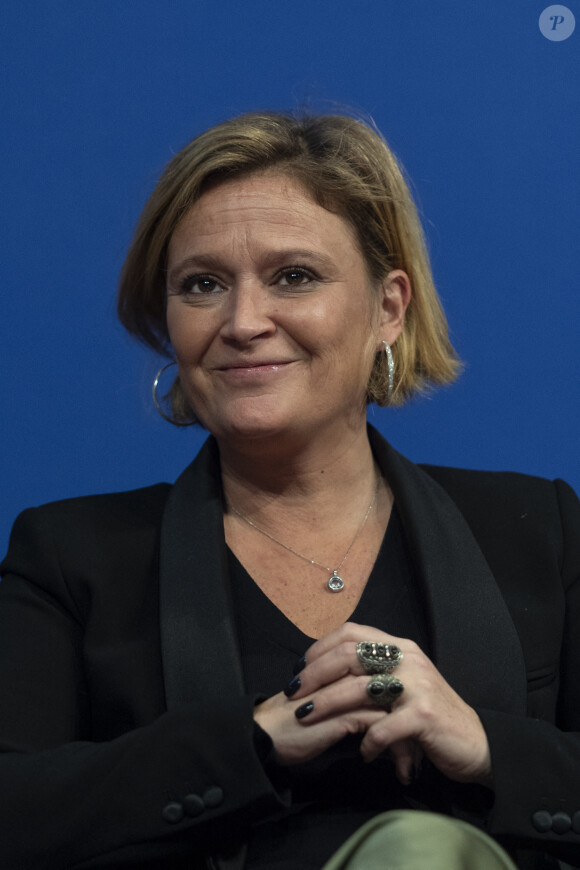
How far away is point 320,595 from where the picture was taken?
1.72m

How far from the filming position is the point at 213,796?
137 centimetres

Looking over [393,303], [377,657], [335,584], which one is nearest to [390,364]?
[393,303]

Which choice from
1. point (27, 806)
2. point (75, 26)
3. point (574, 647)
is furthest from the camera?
point (75, 26)

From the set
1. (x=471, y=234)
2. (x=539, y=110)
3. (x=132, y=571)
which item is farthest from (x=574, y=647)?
(x=539, y=110)

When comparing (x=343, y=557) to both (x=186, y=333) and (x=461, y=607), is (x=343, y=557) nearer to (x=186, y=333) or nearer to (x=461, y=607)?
(x=461, y=607)

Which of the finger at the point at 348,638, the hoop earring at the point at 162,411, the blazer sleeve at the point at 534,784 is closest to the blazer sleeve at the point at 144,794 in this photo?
the finger at the point at 348,638

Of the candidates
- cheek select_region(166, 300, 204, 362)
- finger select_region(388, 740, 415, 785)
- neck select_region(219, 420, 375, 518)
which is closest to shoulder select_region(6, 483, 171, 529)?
neck select_region(219, 420, 375, 518)

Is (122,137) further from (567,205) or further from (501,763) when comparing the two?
(501,763)

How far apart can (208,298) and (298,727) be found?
695 millimetres

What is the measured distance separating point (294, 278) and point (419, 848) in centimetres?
100

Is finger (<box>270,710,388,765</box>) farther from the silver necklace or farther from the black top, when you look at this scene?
the silver necklace

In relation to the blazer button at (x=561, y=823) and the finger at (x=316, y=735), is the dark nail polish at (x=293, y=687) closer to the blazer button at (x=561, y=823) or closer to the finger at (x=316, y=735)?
the finger at (x=316, y=735)

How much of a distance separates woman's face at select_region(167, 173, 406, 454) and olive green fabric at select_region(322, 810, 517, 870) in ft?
2.72

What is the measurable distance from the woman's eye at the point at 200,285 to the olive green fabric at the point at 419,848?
1.01 m
